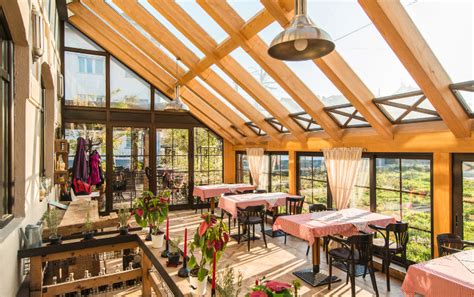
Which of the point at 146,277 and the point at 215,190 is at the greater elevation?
the point at 215,190

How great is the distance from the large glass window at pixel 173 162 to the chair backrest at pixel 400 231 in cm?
625

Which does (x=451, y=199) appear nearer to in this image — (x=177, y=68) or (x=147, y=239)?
(x=147, y=239)

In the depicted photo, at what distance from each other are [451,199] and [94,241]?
427 centimetres

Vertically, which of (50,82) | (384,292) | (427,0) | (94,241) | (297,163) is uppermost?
(427,0)

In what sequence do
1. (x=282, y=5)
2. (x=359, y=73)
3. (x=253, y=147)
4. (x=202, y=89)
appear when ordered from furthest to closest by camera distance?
(x=253, y=147) < (x=202, y=89) < (x=359, y=73) < (x=282, y=5)

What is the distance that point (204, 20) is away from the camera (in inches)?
191

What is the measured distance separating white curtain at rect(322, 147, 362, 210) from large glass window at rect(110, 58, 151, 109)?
17.6ft

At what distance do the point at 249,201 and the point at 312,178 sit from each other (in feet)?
4.97

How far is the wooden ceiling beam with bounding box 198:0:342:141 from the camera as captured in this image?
13.5 ft

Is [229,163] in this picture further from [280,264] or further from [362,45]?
[362,45]

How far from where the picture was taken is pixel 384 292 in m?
3.97

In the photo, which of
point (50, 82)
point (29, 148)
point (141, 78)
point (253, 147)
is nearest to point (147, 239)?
point (29, 148)

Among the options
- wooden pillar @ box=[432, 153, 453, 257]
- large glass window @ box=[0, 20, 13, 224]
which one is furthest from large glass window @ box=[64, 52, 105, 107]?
wooden pillar @ box=[432, 153, 453, 257]

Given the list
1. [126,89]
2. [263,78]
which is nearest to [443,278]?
[263,78]
